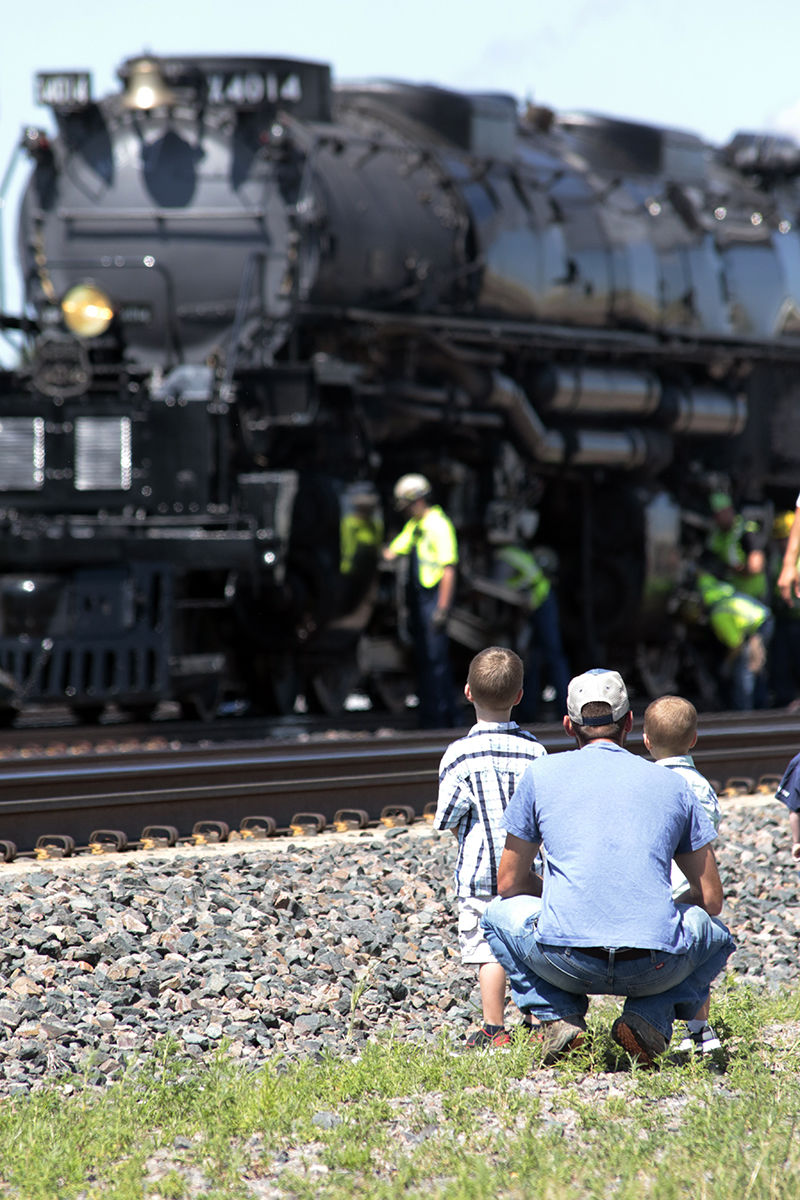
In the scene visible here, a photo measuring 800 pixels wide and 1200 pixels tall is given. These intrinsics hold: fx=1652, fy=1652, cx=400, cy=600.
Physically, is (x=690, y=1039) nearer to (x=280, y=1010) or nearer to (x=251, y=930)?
(x=280, y=1010)

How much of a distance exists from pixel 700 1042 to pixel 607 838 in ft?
2.07

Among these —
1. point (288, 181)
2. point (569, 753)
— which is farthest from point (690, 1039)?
point (288, 181)

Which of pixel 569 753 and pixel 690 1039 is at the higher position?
pixel 569 753

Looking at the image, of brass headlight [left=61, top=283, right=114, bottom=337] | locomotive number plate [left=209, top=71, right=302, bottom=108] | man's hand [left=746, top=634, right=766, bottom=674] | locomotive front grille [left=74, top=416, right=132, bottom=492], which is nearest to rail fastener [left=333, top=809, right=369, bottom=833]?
locomotive front grille [left=74, top=416, right=132, bottom=492]

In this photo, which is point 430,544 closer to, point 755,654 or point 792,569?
point 755,654

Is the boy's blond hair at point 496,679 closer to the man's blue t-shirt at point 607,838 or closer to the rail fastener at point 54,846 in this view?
the man's blue t-shirt at point 607,838

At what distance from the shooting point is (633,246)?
1275 cm

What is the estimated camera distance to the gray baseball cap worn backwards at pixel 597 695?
4172 millimetres

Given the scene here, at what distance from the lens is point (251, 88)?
11.3 meters

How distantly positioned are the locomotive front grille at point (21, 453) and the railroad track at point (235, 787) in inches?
98.4

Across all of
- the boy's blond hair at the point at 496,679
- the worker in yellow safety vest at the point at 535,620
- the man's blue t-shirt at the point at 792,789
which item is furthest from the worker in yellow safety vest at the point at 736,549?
the boy's blond hair at the point at 496,679

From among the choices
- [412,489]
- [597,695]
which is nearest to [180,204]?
[412,489]

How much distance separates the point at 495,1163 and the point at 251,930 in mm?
1782

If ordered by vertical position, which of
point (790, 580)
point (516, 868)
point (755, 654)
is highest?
point (790, 580)
